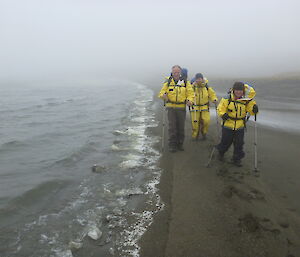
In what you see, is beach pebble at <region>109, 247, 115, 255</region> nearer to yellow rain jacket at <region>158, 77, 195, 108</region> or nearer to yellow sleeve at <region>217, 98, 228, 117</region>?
yellow sleeve at <region>217, 98, 228, 117</region>

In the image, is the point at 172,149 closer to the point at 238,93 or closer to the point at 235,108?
the point at 235,108

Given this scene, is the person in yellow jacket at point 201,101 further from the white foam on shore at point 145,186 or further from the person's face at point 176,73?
the white foam on shore at point 145,186

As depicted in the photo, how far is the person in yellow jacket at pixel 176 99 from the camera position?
380 inches

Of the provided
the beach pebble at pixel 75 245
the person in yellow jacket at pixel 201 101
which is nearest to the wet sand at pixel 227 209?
the beach pebble at pixel 75 245

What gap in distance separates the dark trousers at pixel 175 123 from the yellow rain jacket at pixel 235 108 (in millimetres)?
2069

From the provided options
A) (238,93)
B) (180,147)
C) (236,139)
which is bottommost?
(180,147)

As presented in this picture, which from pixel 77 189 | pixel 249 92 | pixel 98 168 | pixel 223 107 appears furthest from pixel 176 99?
pixel 77 189

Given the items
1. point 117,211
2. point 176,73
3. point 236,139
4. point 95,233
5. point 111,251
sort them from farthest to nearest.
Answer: point 176,73, point 236,139, point 117,211, point 95,233, point 111,251

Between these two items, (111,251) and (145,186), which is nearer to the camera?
(111,251)

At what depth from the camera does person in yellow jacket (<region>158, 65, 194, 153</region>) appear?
9641 millimetres

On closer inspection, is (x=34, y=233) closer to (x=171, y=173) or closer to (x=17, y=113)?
(x=171, y=173)

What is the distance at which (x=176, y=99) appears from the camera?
976cm

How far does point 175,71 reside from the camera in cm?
955

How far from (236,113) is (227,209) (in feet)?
9.54
